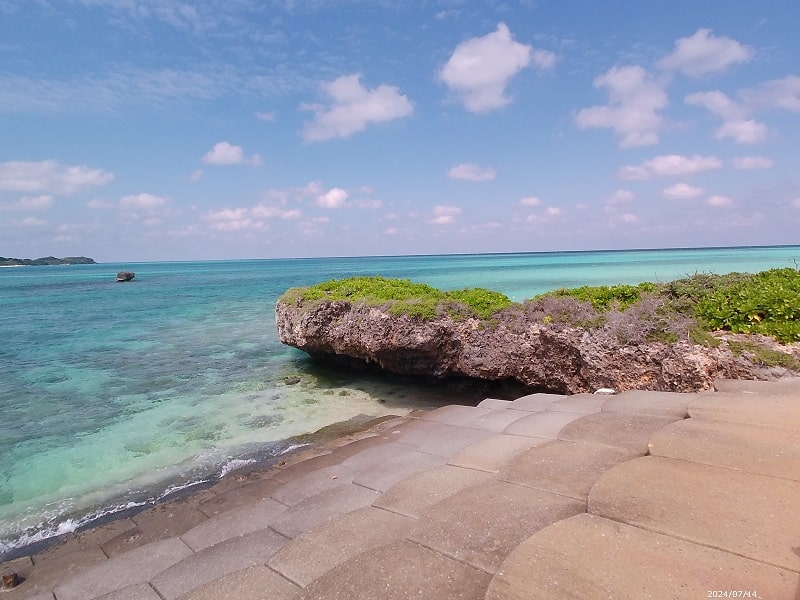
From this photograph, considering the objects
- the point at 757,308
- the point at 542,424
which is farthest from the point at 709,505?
the point at 757,308

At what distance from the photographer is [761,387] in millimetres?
6113

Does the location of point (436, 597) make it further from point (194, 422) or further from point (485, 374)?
point (194, 422)

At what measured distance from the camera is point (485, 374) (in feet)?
33.1

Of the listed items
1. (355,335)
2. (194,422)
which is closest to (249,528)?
(194,422)

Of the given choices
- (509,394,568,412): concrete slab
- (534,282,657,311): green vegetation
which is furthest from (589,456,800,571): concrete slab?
(534,282,657,311): green vegetation

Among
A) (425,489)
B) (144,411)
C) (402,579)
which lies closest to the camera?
(402,579)

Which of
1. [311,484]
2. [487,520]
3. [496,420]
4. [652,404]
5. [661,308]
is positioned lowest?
[311,484]

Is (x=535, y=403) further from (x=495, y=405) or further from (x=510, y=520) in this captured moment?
(x=510, y=520)

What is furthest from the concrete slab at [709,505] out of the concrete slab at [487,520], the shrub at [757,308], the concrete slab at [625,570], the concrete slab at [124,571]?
the shrub at [757,308]

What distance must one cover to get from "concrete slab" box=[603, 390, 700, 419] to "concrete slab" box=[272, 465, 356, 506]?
3.91m

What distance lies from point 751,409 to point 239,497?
680 centimetres

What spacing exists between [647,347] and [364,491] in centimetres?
602

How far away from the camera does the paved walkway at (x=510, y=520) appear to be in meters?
2.79

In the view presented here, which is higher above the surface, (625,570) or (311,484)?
(625,570)
